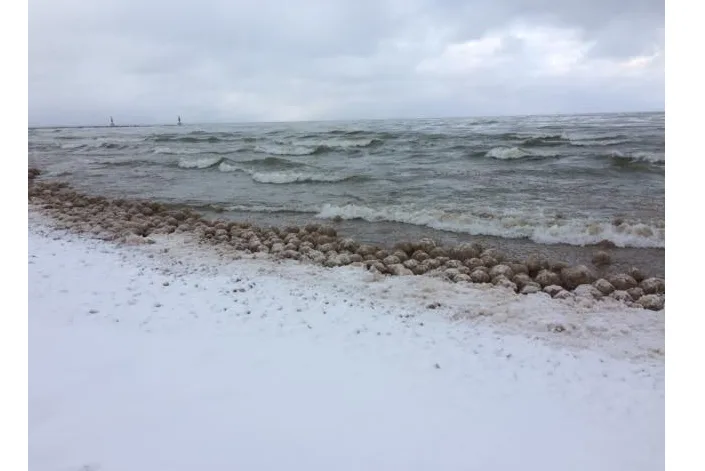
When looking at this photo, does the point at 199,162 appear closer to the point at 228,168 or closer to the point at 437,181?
the point at 228,168

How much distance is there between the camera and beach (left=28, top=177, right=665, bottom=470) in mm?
2650

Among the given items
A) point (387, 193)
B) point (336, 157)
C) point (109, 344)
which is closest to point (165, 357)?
point (109, 344)

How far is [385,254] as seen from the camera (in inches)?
275

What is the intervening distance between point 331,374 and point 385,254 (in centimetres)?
370

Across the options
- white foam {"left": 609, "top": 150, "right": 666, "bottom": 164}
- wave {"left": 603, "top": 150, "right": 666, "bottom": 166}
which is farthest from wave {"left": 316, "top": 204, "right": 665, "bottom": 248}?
white foam {"left": 609, "top": 150, "right": 666, "bottom": 164}

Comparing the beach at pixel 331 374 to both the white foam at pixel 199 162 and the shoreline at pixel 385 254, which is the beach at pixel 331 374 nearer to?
the shoreline at pixel 385 254

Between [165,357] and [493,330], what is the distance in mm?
3181


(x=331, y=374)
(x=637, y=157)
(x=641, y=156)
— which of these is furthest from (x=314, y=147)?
(x=331, y=374)

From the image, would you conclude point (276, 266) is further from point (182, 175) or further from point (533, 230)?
point (182, 175)

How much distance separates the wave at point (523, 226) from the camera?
7785 mm

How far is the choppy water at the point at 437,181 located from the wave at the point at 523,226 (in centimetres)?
2

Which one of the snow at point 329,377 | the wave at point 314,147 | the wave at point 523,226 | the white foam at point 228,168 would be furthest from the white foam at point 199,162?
the snow at point 329,377

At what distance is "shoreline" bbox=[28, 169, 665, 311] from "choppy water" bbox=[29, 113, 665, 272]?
1.55 metres
